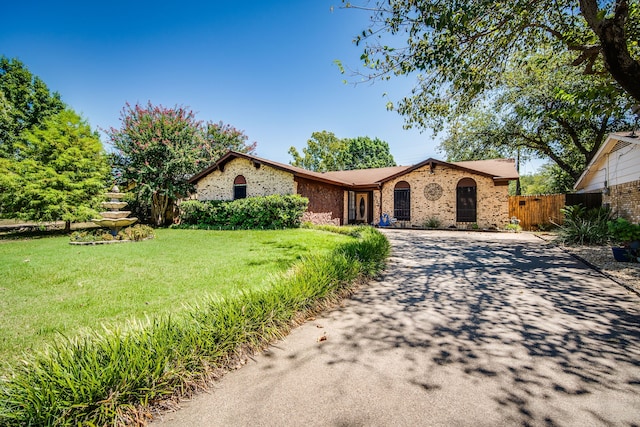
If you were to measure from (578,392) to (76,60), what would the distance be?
14.6 meters

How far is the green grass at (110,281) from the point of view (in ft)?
10.7

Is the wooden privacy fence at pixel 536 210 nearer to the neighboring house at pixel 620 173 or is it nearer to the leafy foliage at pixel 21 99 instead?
the neighboring house at pixel 620 173

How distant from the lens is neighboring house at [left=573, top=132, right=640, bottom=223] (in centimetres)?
851

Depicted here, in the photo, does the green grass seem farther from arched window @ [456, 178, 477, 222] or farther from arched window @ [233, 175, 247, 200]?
arched window @ [456, 178, 477, 222]

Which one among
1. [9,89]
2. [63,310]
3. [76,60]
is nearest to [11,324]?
[63,310]

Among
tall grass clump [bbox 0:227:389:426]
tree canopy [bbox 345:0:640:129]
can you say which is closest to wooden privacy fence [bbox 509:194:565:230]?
tree canopy [bbox 345:0:640:129]

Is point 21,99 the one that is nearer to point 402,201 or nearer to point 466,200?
→ point 402,201

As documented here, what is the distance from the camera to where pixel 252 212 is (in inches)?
552

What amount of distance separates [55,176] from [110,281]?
37.3 feet

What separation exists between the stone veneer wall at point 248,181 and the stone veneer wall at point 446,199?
7308 millimetres

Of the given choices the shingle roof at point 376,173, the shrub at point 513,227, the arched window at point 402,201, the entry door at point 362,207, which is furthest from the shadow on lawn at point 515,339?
the entry door at point 362,207

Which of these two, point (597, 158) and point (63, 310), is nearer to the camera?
point (63, 310)

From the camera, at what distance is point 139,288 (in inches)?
177

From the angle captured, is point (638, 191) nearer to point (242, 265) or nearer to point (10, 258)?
point (242, 265)
